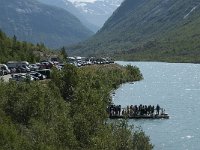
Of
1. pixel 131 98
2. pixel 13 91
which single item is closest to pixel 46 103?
pixel 13 91

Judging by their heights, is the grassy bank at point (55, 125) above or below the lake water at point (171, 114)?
above

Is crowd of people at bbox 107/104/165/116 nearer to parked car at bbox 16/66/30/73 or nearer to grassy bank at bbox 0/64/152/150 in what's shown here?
parked car at bbox 16/66/30/73


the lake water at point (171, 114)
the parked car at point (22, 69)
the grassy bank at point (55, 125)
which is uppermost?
the parked car at point (22, 69)

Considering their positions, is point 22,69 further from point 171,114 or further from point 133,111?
point 171,114

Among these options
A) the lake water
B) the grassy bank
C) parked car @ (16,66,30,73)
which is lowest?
the lake water

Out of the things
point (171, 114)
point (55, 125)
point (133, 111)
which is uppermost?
point (55, 125)

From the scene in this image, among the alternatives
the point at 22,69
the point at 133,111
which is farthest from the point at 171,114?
the point at 22,69

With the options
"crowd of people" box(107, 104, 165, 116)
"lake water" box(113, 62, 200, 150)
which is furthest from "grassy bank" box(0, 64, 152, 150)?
"crowd of people" box(107, 104, 165, 116)

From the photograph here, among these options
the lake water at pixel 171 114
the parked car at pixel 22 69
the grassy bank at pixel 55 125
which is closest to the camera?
the grassy bank at pixel 55 125

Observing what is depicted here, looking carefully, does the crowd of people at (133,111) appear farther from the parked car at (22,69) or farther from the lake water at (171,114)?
the parked car at (22,69)

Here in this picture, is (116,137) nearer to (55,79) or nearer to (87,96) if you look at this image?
(87,96)

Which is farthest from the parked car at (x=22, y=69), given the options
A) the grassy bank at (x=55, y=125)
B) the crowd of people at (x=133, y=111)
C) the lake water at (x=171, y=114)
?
the grassy bank at (x=55, y=125)
